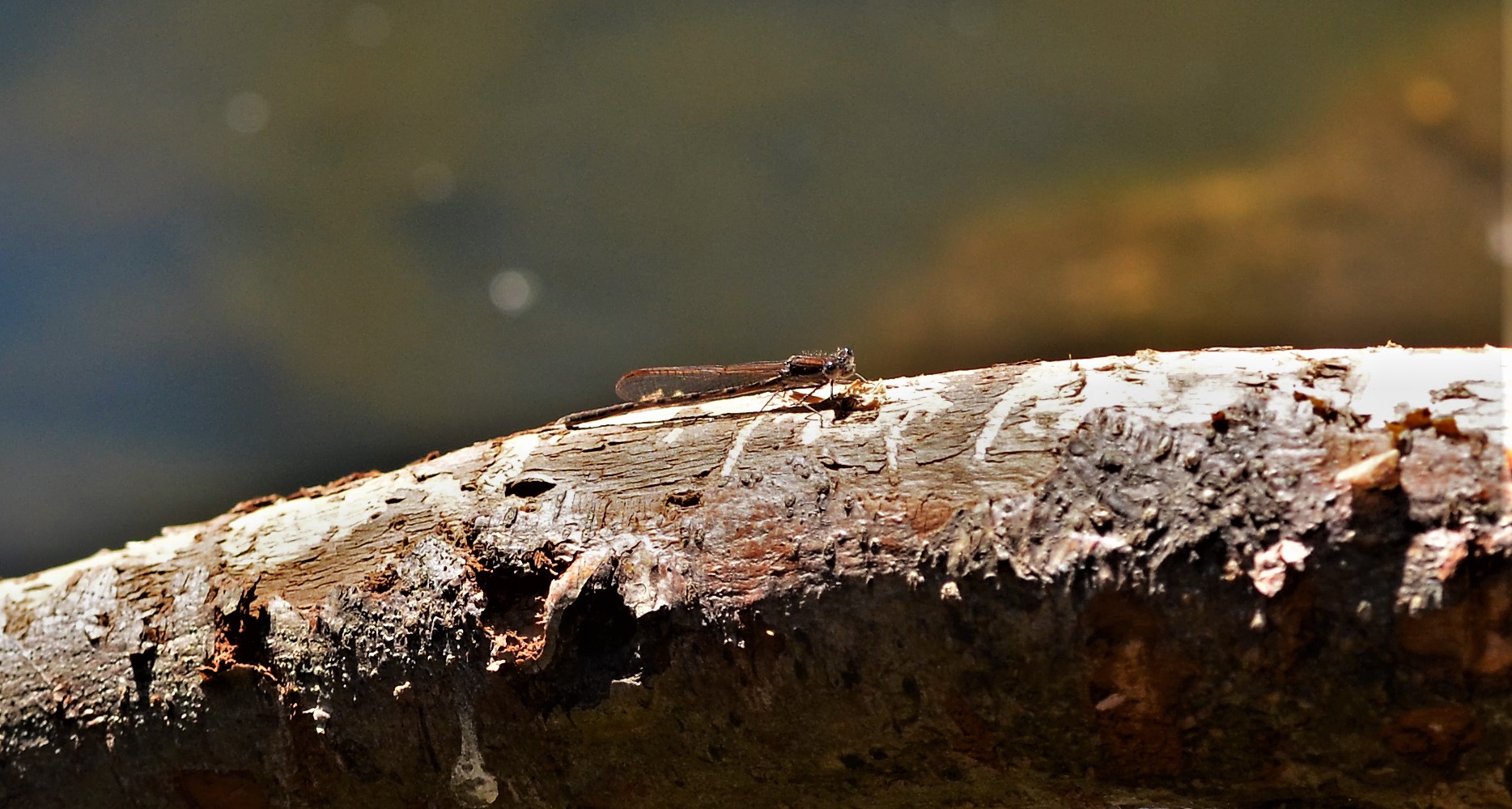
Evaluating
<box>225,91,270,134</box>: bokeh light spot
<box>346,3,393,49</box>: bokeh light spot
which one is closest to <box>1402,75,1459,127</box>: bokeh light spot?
<box>346,3,393,49</box>: bokeh light spot

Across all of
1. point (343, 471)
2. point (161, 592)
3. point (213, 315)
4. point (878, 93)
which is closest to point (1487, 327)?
point (878, 93)

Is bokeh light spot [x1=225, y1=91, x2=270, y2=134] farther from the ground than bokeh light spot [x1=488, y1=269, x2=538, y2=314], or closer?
farther from the ground

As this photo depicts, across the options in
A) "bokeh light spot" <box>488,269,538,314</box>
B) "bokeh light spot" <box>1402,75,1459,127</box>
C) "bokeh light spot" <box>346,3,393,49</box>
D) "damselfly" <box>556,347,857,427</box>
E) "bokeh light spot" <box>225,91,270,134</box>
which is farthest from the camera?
"bokeh light spot" <box>488,269,538,314</box>

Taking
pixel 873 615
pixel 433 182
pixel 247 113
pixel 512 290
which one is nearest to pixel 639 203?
pixel 512 290

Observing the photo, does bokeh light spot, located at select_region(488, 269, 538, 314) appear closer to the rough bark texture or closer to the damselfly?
the damselfly

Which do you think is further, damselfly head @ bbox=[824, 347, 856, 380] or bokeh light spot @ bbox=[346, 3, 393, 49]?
bokeh light spot @ bbox=[346, 3, 393, 49]

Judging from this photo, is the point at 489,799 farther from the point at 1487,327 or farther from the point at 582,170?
the point at 1487,327
